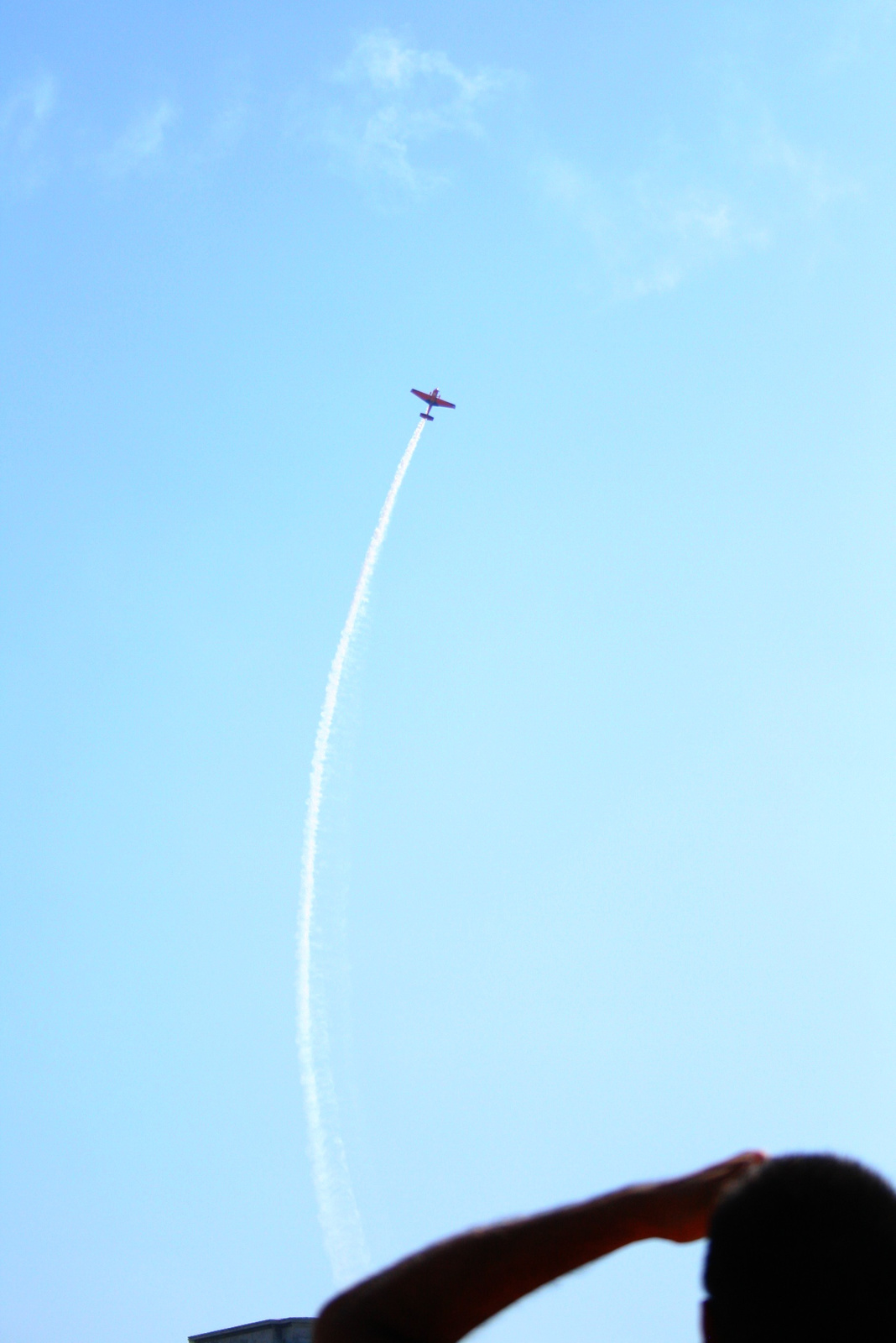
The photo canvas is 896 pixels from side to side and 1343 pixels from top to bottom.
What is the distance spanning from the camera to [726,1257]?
3398mm

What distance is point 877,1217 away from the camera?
3.31 metres

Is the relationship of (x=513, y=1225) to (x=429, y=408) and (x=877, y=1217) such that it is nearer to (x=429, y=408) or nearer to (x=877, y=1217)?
(x=877, y=1217)

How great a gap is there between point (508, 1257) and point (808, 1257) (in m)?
0.87

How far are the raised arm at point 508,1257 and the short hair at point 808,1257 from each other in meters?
0.27

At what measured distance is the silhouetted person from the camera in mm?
3256

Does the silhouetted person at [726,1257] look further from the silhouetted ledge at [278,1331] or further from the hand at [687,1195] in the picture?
the silhouetted ledge at [278,1331]

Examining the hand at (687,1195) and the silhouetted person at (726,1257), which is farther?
the hand at (687,1195)

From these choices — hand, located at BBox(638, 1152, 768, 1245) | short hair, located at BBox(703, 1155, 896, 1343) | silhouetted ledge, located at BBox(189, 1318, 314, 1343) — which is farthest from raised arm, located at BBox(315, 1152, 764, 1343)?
silhouetted ledge, located at BBox(189, 1318, 314, 1343)

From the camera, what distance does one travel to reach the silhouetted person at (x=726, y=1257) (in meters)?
3.26

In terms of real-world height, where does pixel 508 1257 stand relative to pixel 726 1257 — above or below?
below

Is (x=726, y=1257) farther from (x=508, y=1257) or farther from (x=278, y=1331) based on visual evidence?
(x=278, y=1331)

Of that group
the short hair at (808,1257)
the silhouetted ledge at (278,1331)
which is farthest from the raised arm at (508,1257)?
the silhouetted ledge at (278,1331)

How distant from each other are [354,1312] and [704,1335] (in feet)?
3.54

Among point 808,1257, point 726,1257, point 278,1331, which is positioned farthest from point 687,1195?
point 278,1331
